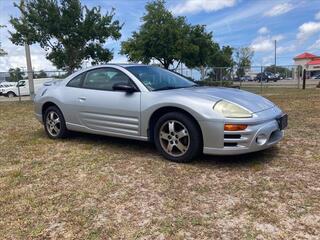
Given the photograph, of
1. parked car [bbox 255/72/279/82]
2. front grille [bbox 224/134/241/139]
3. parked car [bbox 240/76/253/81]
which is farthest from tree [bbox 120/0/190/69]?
front grille [bbox 224/134/241/139]

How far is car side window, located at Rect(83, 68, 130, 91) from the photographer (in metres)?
5.09

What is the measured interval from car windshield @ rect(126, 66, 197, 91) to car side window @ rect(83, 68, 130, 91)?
0.17 metres

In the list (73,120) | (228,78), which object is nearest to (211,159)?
(73,120)

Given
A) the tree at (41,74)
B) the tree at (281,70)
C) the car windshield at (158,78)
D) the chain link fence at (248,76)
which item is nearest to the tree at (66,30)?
the tree at (41,74)

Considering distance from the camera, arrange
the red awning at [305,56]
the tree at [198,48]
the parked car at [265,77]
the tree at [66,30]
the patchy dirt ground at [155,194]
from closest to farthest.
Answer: the patchy dirt ground at [155,194], the tree at [66,30], the parked car at [265,77], the tree at [198,48], the red awning at [305,56]

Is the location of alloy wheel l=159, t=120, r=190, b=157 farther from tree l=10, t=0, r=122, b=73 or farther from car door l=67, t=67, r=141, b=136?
tree l=10, t=0, r=122, b=73

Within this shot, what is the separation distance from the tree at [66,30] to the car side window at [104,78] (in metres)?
10.4

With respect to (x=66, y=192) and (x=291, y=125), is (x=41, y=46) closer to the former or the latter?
(x=291, y=125)

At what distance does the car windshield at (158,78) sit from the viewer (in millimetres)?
4906

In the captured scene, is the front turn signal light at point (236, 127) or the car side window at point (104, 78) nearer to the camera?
the front turn signal light at point (236, 127)

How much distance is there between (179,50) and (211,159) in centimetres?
2156

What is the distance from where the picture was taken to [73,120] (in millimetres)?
5586

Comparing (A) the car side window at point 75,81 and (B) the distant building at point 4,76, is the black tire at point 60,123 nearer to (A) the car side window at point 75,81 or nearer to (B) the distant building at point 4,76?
A: (A) the car side window at point 75,81

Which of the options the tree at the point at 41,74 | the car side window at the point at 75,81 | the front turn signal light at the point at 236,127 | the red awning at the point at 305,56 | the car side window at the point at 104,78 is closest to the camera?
the front turn signal light at the point at 236,127
